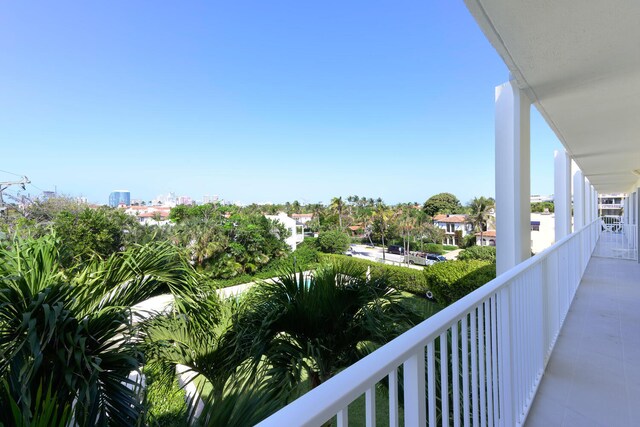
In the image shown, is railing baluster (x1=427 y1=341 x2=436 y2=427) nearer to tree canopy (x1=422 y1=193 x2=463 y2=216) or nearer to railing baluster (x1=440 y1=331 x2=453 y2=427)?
railing baluster (x1=440 y1=331 x2=453 y2=427)

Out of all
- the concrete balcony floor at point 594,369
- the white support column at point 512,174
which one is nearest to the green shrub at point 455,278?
the concrete balcony floor at point 594,369

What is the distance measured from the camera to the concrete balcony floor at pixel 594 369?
5.39ft

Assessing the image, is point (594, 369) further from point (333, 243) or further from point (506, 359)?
point (333, 243)

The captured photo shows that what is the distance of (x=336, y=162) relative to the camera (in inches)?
1523

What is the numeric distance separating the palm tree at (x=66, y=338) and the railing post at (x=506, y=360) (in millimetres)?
1589

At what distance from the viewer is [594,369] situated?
2.11 metres

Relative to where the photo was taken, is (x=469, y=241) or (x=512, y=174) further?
(x=469, y=241)

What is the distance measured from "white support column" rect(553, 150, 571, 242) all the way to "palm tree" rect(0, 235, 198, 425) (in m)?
6.11

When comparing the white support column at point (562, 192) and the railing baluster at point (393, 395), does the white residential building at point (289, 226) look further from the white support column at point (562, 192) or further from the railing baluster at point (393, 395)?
the railing baluster at point (393, 395)

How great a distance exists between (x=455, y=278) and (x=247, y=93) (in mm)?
19963

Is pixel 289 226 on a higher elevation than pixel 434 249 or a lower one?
higher

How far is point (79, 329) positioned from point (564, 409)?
2.54 metres

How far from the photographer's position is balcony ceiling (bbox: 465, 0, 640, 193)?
51.5 inches

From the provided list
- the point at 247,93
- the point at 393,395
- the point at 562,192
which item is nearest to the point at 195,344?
the point at 393,395
